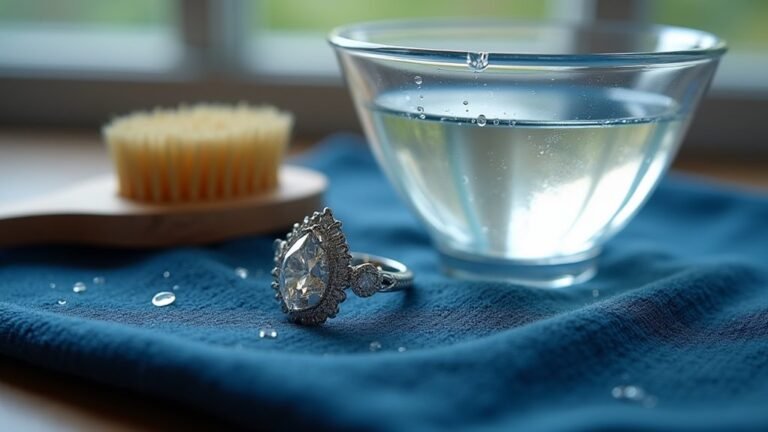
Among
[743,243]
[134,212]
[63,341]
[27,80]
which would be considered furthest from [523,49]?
[27,80]

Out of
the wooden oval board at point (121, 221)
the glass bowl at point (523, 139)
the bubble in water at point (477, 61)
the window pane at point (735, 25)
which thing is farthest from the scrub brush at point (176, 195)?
the window pane at point (735, 25)

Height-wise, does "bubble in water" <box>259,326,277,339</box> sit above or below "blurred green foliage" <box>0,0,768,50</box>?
below

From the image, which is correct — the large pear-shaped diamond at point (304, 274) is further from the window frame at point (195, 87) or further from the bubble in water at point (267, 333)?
the window frame at point (195, 87)

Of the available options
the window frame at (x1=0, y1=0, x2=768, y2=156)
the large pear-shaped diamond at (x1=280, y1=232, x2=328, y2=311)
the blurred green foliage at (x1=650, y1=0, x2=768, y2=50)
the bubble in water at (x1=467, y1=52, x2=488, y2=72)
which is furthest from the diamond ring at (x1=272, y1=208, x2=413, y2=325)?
the blurred green foliage at (x1=650, y1=0, x2=768, y2=50)

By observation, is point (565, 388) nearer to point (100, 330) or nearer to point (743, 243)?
point (100, 330)

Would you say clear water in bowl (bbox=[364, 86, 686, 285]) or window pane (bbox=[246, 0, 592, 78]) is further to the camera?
window pane (bbox=[246, 0, 592, 78])

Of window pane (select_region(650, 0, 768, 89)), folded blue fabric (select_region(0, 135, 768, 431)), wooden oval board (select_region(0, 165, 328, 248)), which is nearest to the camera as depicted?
folded blue fabric (select_region(0, 135, 768, 431))

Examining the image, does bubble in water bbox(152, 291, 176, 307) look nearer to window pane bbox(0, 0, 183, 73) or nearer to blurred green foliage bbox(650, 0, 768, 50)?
window pane bbox(0, 0, 183, 73)
